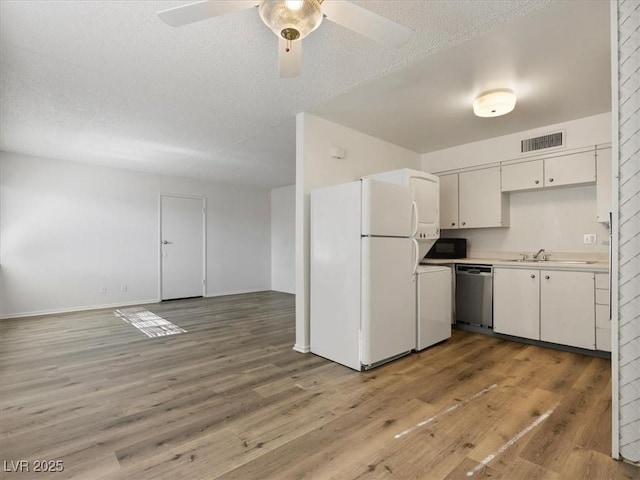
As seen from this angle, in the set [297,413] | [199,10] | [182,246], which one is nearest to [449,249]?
[297,413]

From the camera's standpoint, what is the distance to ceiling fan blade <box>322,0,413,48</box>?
5.02 ft

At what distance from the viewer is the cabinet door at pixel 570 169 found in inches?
135

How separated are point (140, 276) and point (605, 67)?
6.86m

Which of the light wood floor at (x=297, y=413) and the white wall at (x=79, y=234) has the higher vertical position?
the white wall at (x=79, y=234)

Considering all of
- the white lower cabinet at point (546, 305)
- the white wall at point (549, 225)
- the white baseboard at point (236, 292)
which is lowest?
the white baseboard at point (236, 292)

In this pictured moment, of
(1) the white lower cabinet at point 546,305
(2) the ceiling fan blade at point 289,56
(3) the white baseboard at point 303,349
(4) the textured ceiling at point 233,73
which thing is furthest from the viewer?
(3) the white baseboard at point 303,349

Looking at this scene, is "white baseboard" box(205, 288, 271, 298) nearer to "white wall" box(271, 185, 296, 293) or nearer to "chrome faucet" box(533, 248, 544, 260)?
"white wall" box(271, 185, 296, 293)

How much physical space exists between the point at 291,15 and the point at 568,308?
3.61m

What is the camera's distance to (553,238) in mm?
3902

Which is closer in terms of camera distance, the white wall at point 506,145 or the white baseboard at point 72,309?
the white wall at point 506,145

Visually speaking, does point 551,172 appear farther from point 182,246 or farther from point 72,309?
point 72,309

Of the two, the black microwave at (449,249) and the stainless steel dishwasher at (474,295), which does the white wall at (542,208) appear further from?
the stainless steel dishwasher at (474,295)

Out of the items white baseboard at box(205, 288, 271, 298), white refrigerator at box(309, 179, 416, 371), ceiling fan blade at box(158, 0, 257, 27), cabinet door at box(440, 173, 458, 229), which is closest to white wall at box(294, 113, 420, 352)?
white refrigerator at box(309, 179, 416, 371)

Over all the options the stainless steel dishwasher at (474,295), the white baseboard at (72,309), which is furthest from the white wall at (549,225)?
the white baseboard at (72,309)
